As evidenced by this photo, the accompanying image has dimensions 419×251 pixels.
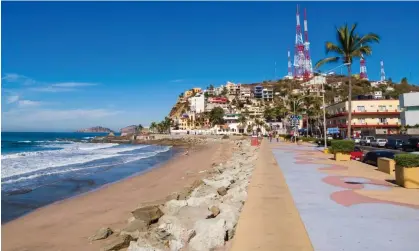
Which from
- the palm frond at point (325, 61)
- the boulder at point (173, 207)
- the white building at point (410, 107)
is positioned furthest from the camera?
the white building at point (410, 107)

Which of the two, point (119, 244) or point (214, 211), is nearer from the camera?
point (119, 244)

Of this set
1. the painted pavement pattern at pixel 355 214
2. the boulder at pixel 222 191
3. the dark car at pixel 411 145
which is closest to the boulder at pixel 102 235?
the boulder at pixel 222 191

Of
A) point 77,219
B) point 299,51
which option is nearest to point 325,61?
point 77,219

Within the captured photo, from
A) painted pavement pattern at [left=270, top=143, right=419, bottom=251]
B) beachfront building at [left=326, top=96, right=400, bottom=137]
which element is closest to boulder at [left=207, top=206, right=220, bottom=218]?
painted pavement pattern at [left=270, top=143, right=419, bottom=251]

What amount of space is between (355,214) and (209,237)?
11.2 feet

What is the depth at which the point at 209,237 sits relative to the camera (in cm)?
685

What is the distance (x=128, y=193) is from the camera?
17.8 meters

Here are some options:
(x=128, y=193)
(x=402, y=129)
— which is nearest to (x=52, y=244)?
(x=128, y=193)

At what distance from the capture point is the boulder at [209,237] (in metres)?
6.75

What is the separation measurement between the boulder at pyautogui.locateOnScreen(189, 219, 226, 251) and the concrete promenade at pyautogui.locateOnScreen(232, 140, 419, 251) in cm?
44

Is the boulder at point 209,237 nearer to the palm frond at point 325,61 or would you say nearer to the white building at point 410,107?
the palm frond at point 325,61

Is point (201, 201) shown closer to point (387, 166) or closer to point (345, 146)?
point (387, 166)

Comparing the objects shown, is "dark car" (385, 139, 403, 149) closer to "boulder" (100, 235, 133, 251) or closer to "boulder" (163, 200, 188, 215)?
"boulder" (163, 200, 188, 215)

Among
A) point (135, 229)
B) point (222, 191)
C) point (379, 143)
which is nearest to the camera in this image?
point (135, 229)
